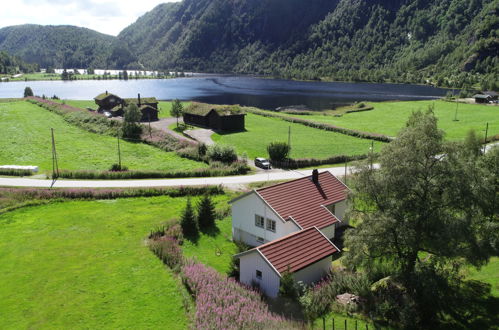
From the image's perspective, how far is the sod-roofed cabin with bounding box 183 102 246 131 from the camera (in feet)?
262

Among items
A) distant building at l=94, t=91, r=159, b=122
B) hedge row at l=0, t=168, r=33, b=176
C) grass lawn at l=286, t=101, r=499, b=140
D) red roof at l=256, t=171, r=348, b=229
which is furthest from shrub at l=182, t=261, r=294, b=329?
distant building at l=94, t=91, r=159, b=122

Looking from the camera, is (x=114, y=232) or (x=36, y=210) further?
(x=36, y=210)

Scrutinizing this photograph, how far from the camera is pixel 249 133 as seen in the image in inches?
3093

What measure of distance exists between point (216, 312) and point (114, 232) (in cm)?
1595

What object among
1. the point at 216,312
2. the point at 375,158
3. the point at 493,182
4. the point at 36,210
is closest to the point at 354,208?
the point at 375,158

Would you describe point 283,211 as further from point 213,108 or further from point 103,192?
point 213,108

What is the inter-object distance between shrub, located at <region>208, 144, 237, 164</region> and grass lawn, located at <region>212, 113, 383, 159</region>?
557cm

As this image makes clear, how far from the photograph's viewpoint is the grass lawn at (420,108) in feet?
267

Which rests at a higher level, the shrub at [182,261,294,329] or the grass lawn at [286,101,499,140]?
the grass lawn at [286,101,499,140]

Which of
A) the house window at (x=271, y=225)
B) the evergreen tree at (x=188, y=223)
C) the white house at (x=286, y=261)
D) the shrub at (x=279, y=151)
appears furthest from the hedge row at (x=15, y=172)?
the white house at (x=286, y=261)

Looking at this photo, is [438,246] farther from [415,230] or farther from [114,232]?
[114,232]

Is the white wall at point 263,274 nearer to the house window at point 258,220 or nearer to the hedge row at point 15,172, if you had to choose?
the house window at point 258,220

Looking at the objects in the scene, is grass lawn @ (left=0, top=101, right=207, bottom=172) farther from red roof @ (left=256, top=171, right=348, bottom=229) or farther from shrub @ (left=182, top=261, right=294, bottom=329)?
shrub @ (left=182, top=261, right=294, bottom=329)

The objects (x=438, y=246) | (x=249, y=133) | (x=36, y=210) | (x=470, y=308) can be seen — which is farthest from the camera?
(x=249, y=133)
